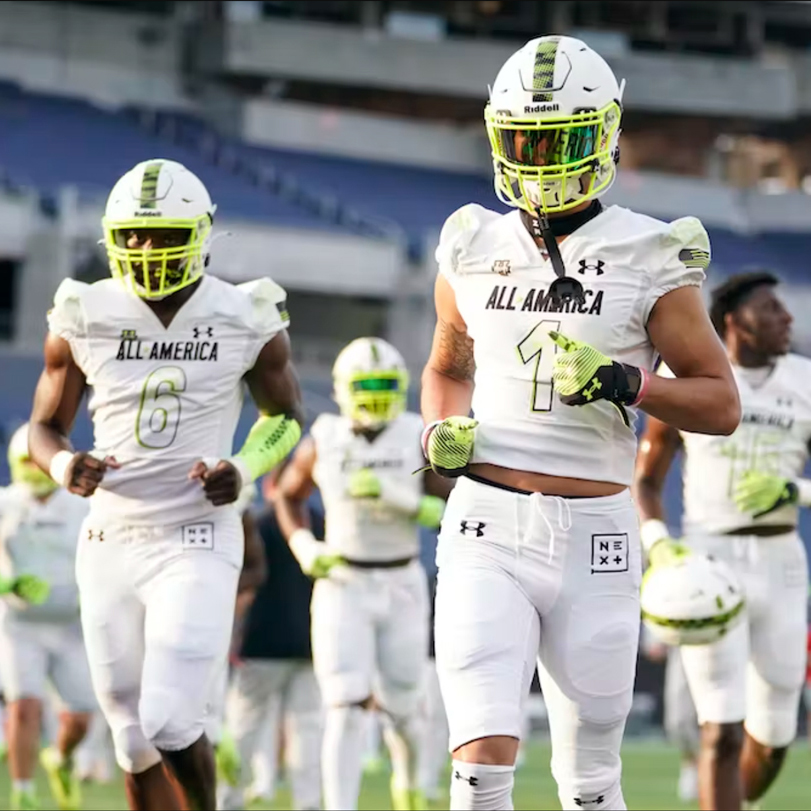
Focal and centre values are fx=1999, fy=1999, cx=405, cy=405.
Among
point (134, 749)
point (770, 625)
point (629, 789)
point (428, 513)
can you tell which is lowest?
point (629, 789)

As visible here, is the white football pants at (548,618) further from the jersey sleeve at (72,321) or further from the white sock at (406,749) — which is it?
the white sock at (406,749)

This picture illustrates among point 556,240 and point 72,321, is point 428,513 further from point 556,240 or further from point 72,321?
point 556,240

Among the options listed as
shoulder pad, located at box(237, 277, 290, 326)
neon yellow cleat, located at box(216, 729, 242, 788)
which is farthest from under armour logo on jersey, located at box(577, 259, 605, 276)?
neon yellow cleat, located at box(216, 729, 242, 788)

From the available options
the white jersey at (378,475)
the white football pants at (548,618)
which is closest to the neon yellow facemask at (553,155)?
the white football pants at (548,618)

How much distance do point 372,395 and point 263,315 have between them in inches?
124

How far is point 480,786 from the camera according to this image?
464 cm

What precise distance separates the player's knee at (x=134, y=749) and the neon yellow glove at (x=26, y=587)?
3.25 metres

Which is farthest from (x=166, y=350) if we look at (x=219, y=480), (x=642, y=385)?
(x=642, y=385)

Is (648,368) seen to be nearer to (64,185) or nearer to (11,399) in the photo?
(11,399)

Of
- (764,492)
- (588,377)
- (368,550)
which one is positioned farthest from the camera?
(368,550)

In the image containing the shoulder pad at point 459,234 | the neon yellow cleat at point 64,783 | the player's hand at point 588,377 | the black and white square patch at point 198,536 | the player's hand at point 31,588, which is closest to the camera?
the player's hand at point 588,377

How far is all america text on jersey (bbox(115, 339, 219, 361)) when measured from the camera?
637 centimetres

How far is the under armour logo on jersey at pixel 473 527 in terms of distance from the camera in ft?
15.9

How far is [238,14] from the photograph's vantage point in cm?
2906
